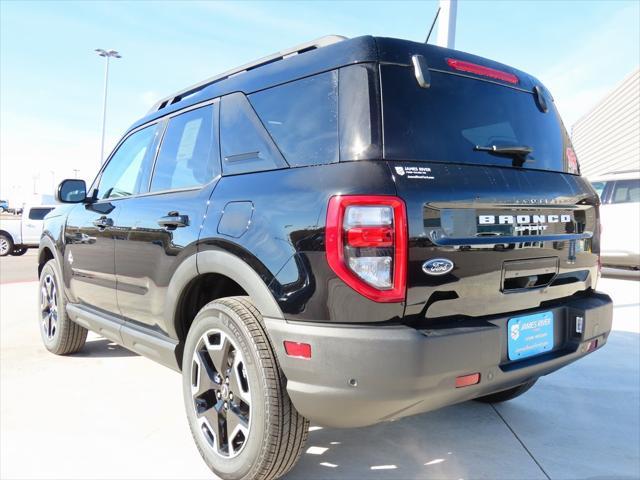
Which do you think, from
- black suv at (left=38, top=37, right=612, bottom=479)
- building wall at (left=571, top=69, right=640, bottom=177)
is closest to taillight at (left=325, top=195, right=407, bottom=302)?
black suv at (left=38, top=37, right=612, bottom=479)

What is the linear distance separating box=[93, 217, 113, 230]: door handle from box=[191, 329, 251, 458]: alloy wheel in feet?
4.38

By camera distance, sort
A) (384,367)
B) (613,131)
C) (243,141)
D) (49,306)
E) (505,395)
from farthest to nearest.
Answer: (613,131), (49,306), (505,395), (243,141), (384,367)

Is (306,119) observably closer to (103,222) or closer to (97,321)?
(103,222)

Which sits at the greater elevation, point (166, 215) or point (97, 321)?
point (166, 215)

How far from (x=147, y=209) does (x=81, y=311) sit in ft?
4.11

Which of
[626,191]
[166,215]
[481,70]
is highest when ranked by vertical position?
[626,191]

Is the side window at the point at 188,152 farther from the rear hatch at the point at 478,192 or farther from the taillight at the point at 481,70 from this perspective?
the taillight at the point at 481,70

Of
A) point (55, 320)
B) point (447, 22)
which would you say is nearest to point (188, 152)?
point (55, 320)

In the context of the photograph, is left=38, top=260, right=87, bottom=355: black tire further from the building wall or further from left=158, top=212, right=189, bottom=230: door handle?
the building wall

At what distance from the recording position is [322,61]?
2.13 meters

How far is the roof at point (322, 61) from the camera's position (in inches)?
80.0

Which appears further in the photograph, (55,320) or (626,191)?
(626,191)

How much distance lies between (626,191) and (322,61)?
32.4 ft

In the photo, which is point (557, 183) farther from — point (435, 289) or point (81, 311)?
point (81, 311)
